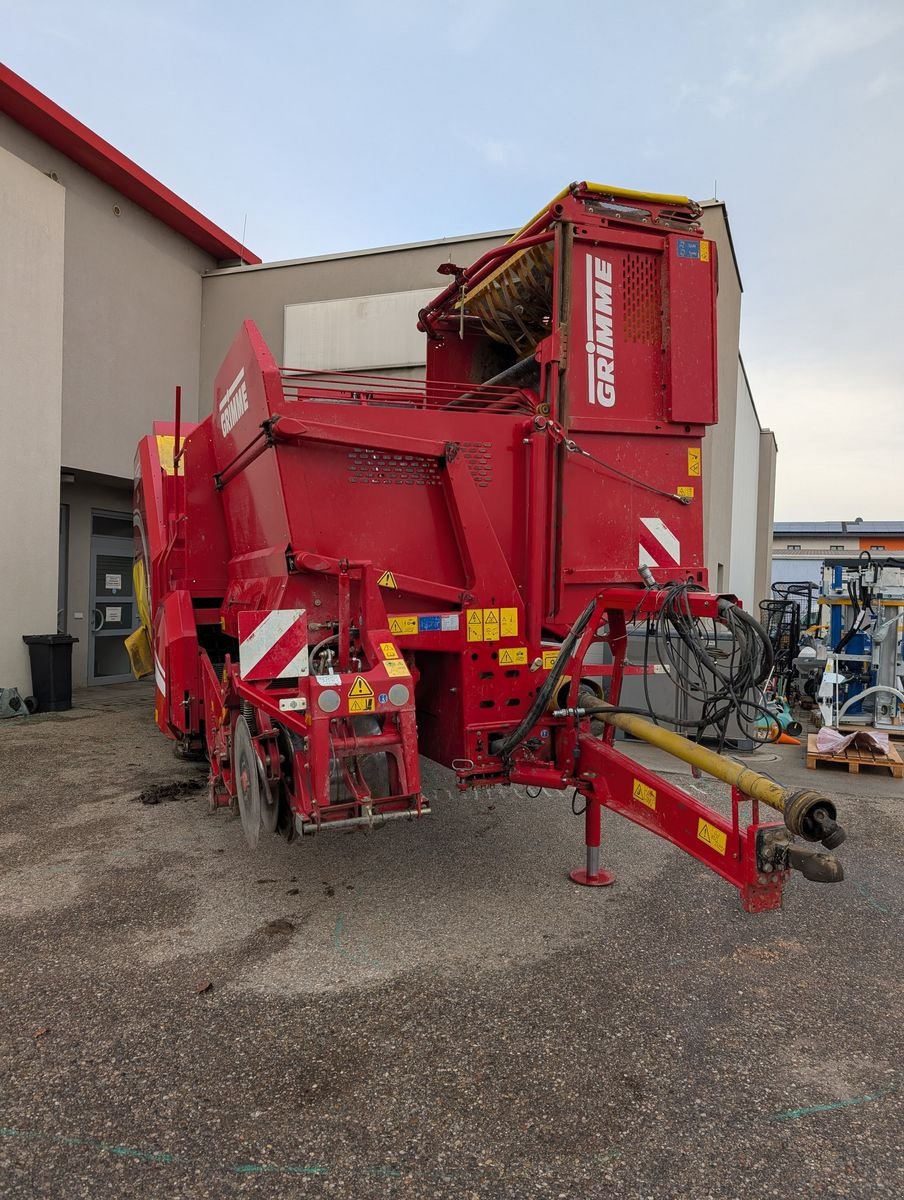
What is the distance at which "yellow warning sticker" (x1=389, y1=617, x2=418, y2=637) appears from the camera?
11.8 feet

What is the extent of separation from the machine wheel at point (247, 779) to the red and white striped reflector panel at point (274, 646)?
30 centimetres

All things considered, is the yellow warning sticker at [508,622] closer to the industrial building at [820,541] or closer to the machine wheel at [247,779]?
the machine wheel at [247,779]

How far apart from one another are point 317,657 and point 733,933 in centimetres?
214

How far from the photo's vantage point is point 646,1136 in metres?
2.12

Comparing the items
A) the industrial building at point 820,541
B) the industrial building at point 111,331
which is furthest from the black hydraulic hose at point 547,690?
the industrial building at point 820,541

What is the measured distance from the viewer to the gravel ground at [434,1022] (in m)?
2.02

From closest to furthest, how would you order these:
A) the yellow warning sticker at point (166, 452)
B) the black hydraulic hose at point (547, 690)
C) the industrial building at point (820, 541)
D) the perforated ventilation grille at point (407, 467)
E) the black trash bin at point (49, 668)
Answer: the black hydraulic hose at point (547, 690) → the perforated ventilation grille at point (407, 467) → the yellow warning sticker at point (166, 452) → the black trash bin at point (49, 668) → the industrial building at point (820, 541)

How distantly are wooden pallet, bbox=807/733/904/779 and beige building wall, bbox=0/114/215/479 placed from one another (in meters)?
9.08

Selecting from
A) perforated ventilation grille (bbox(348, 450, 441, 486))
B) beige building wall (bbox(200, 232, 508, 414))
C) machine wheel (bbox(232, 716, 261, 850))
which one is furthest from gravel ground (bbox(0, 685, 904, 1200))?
beige building wall (bbox(200, 232, 508, 414))

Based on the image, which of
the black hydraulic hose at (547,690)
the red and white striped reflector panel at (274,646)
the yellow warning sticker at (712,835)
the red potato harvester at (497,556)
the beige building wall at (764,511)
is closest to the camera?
the yellow warning sticker at (712,835)

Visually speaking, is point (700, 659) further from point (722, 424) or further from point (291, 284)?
point (291, 284)

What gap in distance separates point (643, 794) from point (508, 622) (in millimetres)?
1034

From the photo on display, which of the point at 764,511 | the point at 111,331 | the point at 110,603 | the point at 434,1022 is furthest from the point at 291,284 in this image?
the point at 764,511

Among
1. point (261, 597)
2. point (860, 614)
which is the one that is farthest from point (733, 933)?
point (860, 614)
